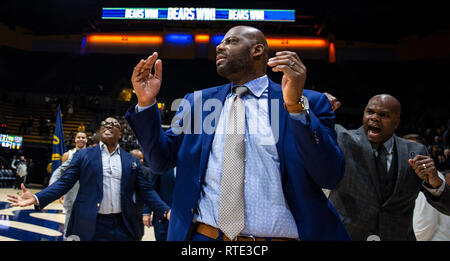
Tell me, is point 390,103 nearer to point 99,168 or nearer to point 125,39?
point 99,168

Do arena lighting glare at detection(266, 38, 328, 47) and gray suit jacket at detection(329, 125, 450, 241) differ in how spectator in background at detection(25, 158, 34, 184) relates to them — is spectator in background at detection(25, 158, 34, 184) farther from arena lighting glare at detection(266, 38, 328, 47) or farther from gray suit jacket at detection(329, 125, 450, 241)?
gray suit jacket at detection(329, 125, 450, 241)

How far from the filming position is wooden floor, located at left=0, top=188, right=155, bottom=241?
554cm

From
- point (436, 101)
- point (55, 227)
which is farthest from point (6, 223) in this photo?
point (436, 101)

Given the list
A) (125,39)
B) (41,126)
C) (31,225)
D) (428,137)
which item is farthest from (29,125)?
(428,137)

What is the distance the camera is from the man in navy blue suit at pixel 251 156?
1.34 m

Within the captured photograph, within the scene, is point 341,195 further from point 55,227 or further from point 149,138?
point 55,227

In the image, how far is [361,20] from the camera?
1984cm

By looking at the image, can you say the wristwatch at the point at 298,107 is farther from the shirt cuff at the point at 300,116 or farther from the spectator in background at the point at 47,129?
the spectator in background at the point at 47,129

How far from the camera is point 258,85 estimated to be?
1.74 meters

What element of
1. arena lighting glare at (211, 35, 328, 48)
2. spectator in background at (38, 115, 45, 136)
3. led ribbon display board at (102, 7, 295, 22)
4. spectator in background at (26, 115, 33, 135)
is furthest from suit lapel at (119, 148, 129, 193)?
arena lighting glare at (211, 35, 328, 48)

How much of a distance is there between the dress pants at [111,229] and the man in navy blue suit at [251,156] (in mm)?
2044

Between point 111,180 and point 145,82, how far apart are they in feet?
7.51

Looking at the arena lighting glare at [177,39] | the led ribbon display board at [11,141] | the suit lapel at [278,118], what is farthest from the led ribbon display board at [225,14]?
the suit lapel at [278,118]

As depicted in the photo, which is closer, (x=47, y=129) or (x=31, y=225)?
(x=31, y=225)
